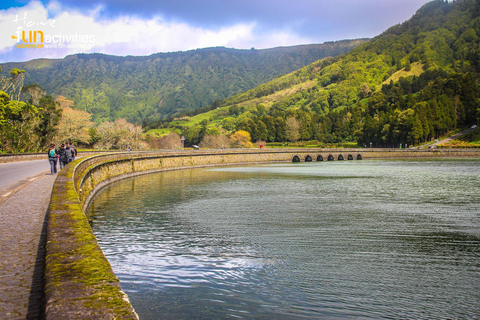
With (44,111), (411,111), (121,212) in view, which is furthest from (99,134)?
(411,111)

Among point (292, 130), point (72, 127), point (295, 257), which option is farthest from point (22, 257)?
point (292, 130)

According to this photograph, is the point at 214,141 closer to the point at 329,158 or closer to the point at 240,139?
the point at 240,139

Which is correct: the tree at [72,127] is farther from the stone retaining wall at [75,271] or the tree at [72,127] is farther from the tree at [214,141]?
the tree at [214,141]

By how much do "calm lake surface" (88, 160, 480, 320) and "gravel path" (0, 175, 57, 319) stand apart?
234 cm

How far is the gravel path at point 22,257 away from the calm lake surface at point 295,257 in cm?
234

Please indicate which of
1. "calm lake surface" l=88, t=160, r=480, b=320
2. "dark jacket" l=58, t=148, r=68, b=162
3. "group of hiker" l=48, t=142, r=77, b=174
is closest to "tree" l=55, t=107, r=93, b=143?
"group of hiker" l=48, t=142, r=77, b=174

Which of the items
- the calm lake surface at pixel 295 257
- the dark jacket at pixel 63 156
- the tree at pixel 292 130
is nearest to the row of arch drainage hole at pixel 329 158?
the tree at pixel 292 130

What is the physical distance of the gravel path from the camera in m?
5.87

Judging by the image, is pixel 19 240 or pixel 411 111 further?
pixel 411 111

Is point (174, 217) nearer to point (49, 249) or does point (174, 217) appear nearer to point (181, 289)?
point (181, 289)

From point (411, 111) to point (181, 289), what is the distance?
13518 cm

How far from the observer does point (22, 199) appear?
15.9 meters

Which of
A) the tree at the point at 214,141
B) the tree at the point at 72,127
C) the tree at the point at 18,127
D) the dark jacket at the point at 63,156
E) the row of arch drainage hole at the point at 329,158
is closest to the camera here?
the dark jacket at the point at 63,156

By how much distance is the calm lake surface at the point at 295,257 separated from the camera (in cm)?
904
